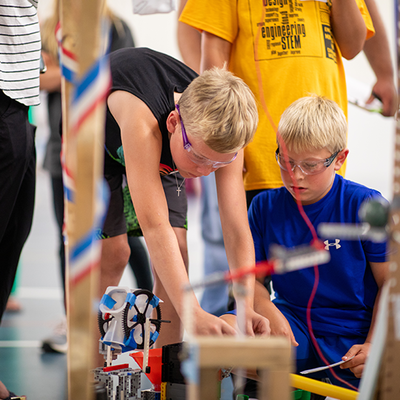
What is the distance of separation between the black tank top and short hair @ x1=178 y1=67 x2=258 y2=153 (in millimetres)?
98

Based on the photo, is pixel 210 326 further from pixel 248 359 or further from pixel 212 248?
pixel 212 248

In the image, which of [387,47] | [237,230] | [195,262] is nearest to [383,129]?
[195,262]

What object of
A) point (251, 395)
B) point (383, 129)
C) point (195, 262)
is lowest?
point (251, 395)

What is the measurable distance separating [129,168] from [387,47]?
42.9 inches

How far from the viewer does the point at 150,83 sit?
48.7 inches

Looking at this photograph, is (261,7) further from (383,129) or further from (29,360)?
(383,129)

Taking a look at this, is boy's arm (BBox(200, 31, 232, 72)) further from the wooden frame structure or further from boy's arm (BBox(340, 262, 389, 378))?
the wooden frame structure

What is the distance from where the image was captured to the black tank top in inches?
47.3

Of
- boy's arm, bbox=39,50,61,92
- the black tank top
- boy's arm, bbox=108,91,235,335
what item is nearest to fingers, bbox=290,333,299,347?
boy's arm, bbox=108,91,235,335

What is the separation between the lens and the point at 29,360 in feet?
5.55

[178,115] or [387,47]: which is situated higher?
[387,47]

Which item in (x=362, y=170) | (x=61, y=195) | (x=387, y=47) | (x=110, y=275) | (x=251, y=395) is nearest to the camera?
(x=251, y=395)

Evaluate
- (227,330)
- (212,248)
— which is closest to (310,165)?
(227,330)

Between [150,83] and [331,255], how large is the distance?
0.67 m
